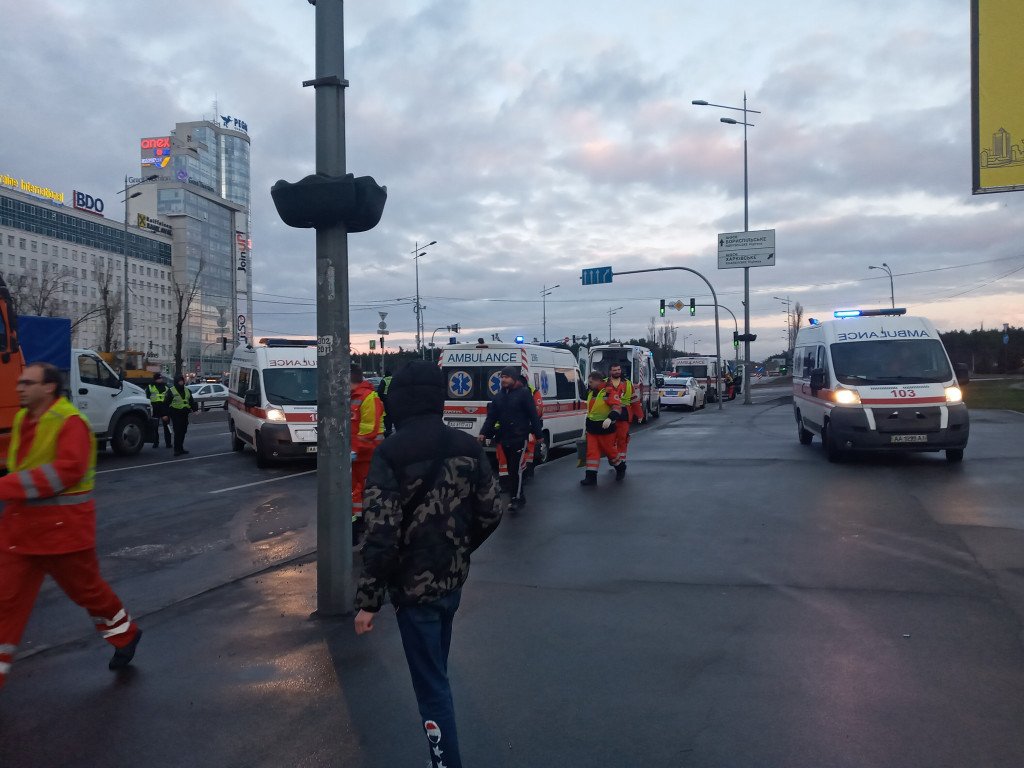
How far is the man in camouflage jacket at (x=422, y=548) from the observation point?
10.5 ft

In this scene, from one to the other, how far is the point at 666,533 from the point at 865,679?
390cm

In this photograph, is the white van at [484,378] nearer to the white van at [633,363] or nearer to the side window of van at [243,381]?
the side window of van at [243,381]

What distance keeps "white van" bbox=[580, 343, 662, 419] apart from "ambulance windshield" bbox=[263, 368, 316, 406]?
13718 millimetres

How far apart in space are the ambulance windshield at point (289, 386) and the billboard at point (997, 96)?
39.2 feet

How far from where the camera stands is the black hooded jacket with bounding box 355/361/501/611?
3.20 metres

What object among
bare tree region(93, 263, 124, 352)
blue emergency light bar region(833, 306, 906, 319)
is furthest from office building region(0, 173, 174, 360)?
blue emergency light bar region(833, 306, 906, 319)

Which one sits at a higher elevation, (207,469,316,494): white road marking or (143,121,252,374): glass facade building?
(143,121,252,374): glass facade building

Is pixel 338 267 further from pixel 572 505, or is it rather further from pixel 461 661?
pixel 572 505

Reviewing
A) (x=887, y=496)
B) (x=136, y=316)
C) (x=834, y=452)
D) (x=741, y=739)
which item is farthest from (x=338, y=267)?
(x=136, y=316)

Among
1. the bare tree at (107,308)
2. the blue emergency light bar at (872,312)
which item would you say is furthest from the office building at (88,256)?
the blue emergency light bar at (872,312)

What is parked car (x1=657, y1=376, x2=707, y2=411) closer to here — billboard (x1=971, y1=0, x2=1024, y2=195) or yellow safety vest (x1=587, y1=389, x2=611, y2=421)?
billboard (x1=971, y1=0, x2=1024, y2=195)

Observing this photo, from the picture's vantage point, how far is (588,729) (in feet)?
12.8

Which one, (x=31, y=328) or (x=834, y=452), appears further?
(x=834, y=452)

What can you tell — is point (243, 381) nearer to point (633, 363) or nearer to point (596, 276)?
point (633, 363)
